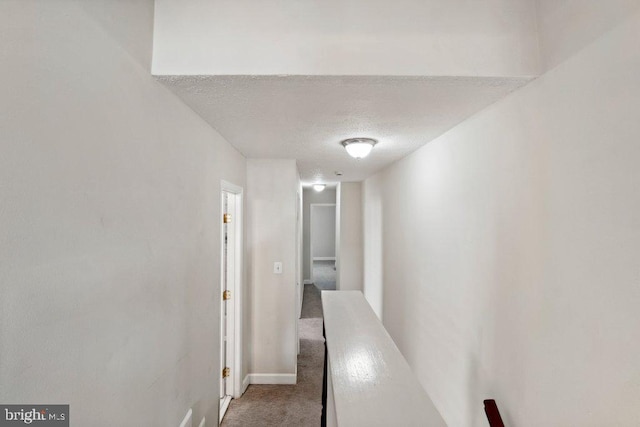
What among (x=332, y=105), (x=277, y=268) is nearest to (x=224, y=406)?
(x=277, y=268)

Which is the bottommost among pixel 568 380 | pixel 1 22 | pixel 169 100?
pixel 568 380

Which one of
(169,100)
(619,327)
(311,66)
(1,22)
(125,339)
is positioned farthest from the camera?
(169,100)

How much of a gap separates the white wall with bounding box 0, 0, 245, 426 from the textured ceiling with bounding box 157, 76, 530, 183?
10.9 inches

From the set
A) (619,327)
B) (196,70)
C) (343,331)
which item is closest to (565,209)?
(619,327)

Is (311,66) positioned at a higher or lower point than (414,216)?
higher

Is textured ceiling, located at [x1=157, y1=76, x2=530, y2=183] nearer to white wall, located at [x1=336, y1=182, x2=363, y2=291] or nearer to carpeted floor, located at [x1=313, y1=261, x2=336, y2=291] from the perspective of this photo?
white wall, located at [x1=336, y1=182, x2=363, y2=291]

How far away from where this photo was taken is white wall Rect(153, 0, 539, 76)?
1.13 meters

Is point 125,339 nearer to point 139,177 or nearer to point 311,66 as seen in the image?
point 139,177

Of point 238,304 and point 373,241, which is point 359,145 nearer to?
point 238,304

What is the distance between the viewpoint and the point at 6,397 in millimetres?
582

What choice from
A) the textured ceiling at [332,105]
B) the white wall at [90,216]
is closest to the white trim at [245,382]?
the white wall at [90,216]

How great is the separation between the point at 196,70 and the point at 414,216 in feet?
7.10

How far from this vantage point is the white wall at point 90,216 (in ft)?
2.01

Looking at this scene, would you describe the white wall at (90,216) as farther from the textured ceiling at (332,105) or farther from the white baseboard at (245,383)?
the white baseboard at (245,383)
